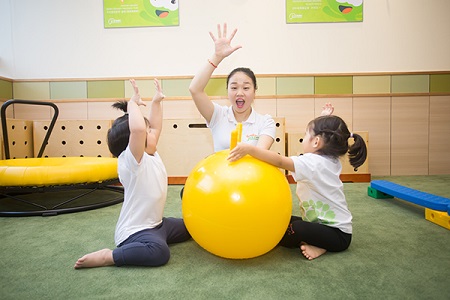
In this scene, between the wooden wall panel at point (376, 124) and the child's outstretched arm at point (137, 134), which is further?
the wooden wall panel at point (376, 124)

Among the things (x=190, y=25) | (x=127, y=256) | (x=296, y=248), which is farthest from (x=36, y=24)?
(x=296, y=248)

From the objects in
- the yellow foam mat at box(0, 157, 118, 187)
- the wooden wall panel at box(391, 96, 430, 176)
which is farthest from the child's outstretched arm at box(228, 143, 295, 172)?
the wooden wall panel at box(391, 96, 430, 176)

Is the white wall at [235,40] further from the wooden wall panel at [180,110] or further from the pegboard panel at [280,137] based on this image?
the pegboard panel at [280,137]

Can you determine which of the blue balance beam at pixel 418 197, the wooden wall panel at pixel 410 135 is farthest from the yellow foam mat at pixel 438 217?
the wooden wall panel at pixel 410 135

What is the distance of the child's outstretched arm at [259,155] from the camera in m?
1.26

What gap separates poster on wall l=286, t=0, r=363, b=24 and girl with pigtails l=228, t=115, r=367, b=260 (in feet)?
9.53

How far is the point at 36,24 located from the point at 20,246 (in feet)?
11.8

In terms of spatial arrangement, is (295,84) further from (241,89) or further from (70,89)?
(70,89)

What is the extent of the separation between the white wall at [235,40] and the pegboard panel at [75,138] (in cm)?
87

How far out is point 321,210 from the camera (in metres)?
1.45

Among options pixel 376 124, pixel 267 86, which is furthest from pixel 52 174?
pixel 376 124

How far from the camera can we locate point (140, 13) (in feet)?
12.6

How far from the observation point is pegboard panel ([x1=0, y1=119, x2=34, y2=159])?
3146 mm

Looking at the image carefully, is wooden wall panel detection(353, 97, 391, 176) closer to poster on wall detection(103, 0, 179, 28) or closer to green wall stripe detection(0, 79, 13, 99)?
poster on wall detection(103, 0, 179, 28)
